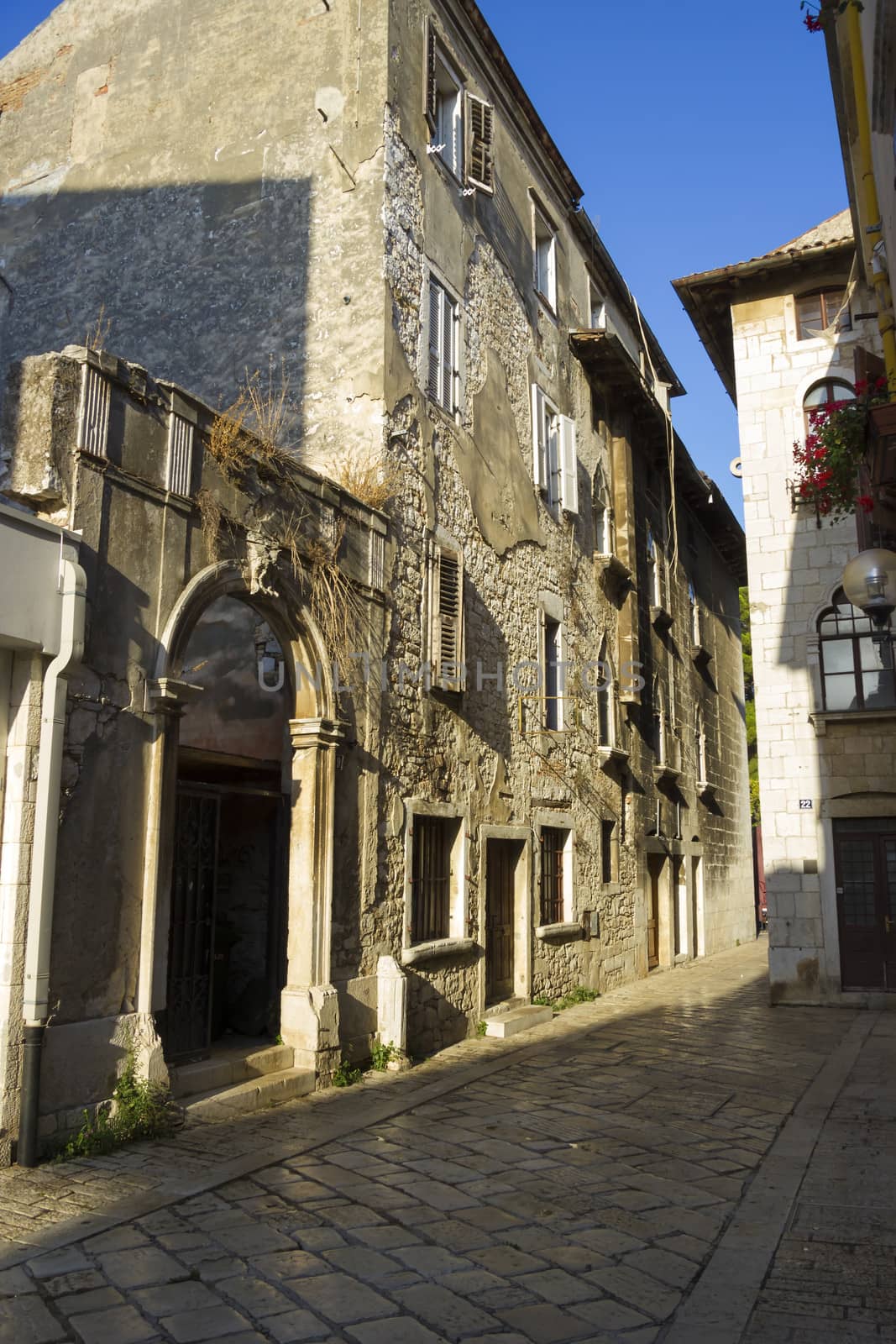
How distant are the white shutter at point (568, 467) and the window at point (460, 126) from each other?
3.46 meters

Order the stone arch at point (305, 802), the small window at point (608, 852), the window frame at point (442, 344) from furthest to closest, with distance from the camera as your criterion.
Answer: the small window at point (608, 852), the window frame at point (442, 344), the stone arch at point (305, 802)

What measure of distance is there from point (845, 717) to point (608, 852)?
4.00 m

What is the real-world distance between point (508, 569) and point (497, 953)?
4513 millimetres

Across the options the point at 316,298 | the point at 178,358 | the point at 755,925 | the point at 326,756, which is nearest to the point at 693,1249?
the point at 326,756

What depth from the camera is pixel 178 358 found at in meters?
11.4

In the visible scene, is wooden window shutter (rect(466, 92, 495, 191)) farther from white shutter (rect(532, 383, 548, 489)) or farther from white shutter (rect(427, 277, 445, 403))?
white shutter (rect(532, 383, 548, 489))

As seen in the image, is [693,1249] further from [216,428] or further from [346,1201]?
[216,428]

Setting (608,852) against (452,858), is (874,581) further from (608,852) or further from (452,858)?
(608,852)

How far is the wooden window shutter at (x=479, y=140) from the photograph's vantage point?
12.9m

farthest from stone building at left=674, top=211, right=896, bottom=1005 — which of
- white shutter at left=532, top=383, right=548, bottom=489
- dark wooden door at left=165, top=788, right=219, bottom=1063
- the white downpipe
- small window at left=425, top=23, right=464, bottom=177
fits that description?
the white downpipe

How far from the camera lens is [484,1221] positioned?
5.01m

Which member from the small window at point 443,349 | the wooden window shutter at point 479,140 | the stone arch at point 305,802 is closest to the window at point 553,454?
the small window at point 443,349

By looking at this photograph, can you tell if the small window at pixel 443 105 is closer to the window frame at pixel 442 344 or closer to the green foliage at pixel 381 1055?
the window frame at pixel 442 344

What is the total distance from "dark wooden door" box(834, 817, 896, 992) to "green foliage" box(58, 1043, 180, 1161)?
995 centimetres
